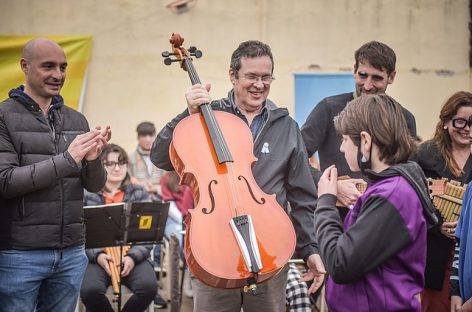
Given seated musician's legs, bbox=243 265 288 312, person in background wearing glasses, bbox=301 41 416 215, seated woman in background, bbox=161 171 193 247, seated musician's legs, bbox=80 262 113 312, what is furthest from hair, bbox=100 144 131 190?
seated musician's legs, bbox=243 265 288 312

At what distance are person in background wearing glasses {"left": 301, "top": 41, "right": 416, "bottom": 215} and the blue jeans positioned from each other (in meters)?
1.40

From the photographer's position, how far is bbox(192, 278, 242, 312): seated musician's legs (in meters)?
3.01

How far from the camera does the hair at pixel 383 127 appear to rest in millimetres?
2422

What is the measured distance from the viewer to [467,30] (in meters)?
8.54

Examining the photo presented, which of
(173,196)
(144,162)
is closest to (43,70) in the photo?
(173,196)

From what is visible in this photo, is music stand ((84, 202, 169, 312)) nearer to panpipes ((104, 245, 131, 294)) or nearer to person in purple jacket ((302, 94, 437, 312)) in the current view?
panpipes ((104, 245, 131, 294))

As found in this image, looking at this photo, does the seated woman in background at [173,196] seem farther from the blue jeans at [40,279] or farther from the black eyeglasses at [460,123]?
the black eyeglasses at [460,123]

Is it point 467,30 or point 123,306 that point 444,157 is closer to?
point 123,306

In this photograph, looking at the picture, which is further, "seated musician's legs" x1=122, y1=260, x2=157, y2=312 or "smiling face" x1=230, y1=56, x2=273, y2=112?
"seated musician's legs" x1=122, y1=260, x2=157, y2=312

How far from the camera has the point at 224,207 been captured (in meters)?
2.78

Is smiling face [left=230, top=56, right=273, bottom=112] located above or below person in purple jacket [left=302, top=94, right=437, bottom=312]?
above

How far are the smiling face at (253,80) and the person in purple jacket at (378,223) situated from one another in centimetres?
81

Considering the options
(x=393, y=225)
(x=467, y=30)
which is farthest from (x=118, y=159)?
(x=467, y=30)

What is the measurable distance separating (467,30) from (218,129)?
21.5 feet
